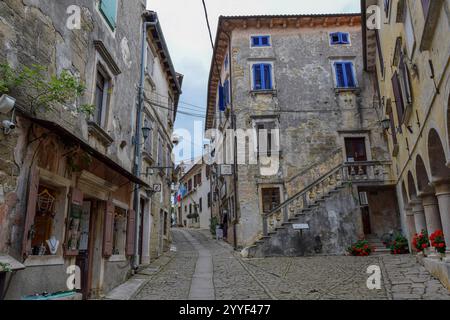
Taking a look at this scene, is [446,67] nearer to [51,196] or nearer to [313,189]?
[51,196]

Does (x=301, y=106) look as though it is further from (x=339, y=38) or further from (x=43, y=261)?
(x=43, y=261)

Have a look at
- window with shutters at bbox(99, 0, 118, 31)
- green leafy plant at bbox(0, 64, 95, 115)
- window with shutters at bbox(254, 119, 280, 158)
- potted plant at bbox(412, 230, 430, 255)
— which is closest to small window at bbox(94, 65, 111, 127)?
window with shutters at bbox(99, 0, 118, 31)

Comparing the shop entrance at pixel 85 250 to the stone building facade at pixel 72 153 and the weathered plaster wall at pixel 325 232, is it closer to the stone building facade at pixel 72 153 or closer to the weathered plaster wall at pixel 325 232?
the stone building facade at pixel 72 153

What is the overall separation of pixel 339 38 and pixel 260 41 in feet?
14.4

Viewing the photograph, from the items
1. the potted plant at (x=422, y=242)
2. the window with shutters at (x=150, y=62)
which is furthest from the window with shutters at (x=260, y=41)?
the potted plant at (x=422, y=242)

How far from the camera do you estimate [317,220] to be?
14062mm

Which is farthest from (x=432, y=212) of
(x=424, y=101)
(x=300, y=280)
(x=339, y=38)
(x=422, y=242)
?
(x=339, y=38)

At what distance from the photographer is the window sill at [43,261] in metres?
5.26

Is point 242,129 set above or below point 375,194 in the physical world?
above

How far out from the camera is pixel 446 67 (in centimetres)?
557

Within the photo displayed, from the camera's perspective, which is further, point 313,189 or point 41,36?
point 313,189

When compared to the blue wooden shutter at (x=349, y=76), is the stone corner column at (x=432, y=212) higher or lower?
lower

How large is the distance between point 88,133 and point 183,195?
38969mm

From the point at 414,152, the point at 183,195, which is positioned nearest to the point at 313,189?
the point at 414,152
